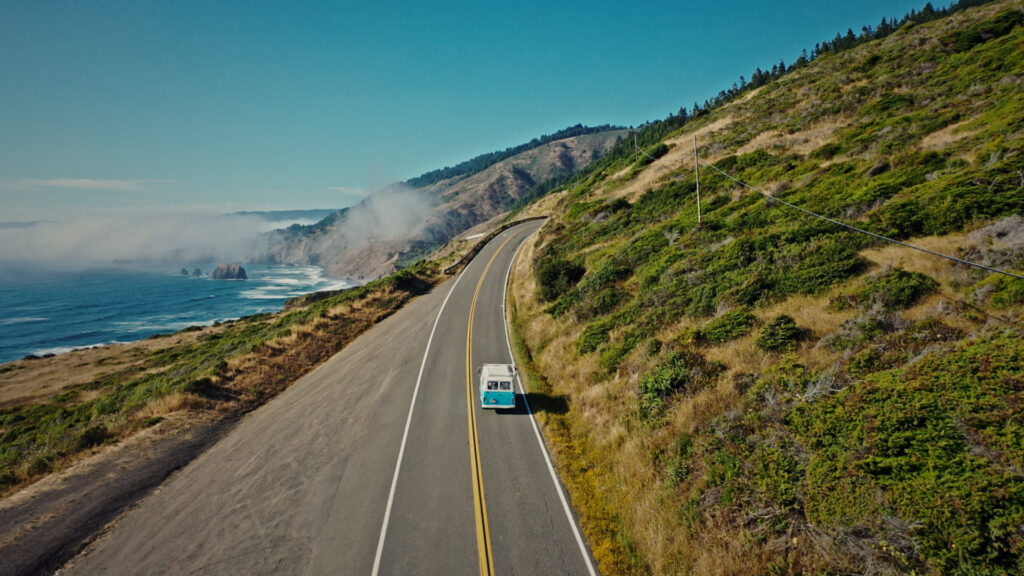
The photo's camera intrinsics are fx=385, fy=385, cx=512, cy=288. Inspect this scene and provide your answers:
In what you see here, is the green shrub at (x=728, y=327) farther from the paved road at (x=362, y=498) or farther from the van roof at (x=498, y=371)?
the van roof at (x=498, y=371)

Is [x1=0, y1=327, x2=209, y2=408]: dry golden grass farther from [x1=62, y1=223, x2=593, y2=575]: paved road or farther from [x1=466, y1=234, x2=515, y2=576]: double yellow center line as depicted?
[x1=466, y1=234, x2=515, y2=576]: double yellow center line

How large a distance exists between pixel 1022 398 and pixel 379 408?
1933cm

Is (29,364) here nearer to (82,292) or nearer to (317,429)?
(317,429)

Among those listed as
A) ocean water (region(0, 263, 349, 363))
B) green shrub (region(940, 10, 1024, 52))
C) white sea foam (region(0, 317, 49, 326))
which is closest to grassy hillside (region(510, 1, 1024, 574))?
green shrub (region(940, 10, 1024, 52))

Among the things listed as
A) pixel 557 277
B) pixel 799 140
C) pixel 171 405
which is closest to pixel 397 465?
pixel 171 405

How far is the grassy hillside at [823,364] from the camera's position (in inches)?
283

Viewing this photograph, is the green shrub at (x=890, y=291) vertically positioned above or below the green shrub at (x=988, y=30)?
below

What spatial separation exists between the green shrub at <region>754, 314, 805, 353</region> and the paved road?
8.64 metres

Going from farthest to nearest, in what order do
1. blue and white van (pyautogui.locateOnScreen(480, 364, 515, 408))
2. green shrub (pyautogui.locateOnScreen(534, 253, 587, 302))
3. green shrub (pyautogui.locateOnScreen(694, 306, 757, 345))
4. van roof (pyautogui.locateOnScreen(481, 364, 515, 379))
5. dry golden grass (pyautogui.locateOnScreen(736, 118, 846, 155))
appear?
1. dry golden grass (pyautogui.locateOnScreen(736, 118, 846, 155))
2. green shrub (pyautogui.locateOnScreen(534, 253, 587, 302))
3. van roof (pyautogui.locateOnScreen(481, 364, 515, 379))
4. blue and white van (pyautogui.locateOnScreen(480, 364, 515, 408))
5. green shrub (pyautogui.locateOnScreen(694, 306, 757, 345))

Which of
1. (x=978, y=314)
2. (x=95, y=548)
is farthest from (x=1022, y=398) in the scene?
(x=95, y=548)

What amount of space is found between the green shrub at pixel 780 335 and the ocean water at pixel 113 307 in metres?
105

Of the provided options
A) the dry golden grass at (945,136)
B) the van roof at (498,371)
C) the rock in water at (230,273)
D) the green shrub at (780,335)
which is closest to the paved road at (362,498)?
the van roof at (498,371)

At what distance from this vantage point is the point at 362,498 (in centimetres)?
1209

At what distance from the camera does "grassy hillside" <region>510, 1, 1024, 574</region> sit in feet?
23.6
